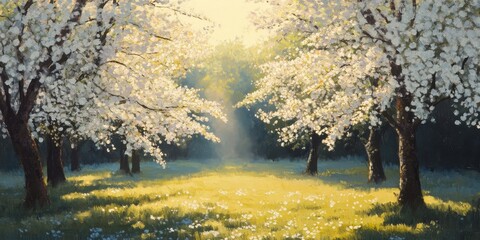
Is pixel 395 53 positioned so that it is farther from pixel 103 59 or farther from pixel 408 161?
pixel 103 59

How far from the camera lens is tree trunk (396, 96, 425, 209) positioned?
1838 cm

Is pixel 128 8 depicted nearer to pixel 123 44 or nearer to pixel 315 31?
pixel 123 44

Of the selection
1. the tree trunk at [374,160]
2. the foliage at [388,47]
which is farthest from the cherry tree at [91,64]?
the tree trunk at [374,160]

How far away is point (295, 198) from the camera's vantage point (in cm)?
2436

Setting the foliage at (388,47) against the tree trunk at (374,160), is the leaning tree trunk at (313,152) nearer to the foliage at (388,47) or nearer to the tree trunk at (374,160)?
the tree trunk at (374,160)

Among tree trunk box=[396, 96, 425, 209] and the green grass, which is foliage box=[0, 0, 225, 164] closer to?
the green grass

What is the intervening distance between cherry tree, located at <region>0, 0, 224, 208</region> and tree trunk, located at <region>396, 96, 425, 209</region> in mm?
7471

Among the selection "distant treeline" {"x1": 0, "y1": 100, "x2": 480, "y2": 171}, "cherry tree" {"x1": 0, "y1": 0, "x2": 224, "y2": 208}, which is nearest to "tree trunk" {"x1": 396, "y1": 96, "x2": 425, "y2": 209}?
"cherry tree" {"x1": 0, "y1": 0, "x2": 224, "y2": 208}

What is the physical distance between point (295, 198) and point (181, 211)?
695cm

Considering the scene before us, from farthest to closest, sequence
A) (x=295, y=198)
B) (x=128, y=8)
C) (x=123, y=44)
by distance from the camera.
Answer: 1. (x=295, y=198)
2. (x=123, y=44)
3. (x=128, y=8)

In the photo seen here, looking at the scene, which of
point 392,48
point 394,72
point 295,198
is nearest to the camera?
point 392,48

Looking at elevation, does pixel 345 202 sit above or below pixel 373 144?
below

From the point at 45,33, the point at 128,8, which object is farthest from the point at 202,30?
the point at 45,33

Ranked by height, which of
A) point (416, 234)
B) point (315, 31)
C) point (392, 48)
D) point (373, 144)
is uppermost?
point (315, 31)
